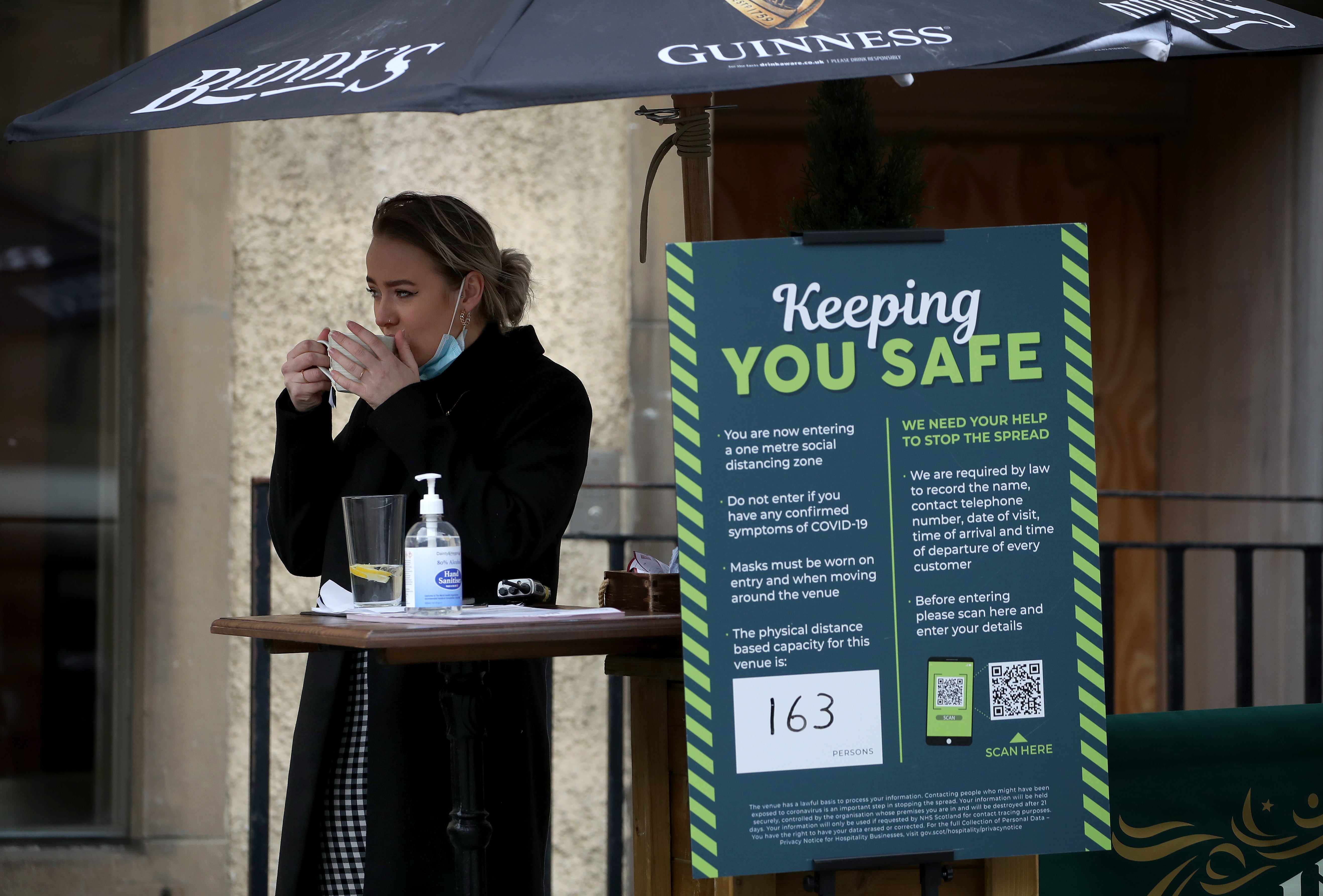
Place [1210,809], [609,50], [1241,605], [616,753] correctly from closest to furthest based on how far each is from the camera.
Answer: [609,50], [1210,809], [616,753], [1241,605]

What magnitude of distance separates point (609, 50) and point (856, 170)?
2.30 ft

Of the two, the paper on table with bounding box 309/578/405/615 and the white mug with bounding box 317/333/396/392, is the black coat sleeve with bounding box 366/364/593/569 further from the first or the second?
the paper on table with bounding box 309/578/405/615

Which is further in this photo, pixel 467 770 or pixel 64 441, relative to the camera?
pixel 64 441

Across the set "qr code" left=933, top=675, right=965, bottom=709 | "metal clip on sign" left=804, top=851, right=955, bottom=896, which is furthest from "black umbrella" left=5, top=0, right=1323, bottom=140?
"metal clip on sign" left=804, top=851, right=955, bottom=896

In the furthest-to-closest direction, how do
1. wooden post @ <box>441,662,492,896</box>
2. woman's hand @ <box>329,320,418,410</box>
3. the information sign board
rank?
woman's hand @ <box>329,320,418,410</box>
wooden post @ <box>441,662,492,896</box>
the information sign board

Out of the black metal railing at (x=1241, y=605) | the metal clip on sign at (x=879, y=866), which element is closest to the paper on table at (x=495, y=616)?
the metal clip on sign at (x=879, y=866)

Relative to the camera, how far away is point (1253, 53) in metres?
2.29

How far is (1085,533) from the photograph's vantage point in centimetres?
224

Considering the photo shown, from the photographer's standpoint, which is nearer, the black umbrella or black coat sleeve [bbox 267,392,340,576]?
the black umbrella

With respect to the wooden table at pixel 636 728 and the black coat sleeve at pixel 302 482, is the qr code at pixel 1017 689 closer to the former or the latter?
the wooden table at pixel 636 728

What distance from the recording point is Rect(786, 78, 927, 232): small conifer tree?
8.43 feet

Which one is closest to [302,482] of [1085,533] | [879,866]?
[879,866]

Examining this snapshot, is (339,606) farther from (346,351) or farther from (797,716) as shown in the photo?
(797,716)

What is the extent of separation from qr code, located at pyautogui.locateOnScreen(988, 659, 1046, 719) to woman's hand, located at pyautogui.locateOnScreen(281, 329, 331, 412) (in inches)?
56.5
